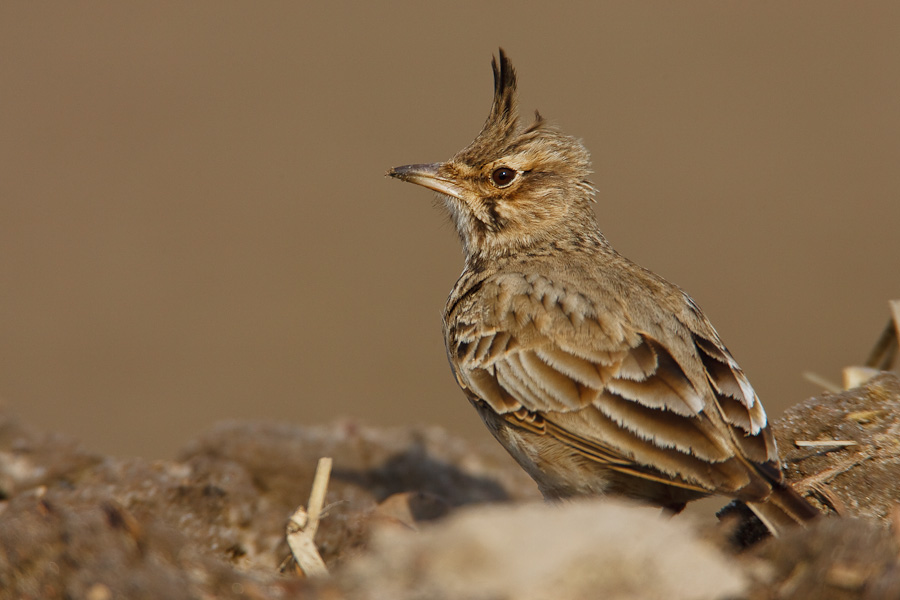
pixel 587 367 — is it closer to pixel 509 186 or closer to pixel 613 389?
pixel 613 389

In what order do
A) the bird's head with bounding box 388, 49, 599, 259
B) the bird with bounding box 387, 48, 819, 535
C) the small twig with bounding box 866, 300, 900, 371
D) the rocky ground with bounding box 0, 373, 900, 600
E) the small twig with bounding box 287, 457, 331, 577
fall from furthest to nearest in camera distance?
the bird's head with bounding box 388, 49, 599, 259, the small twig with bounding box 866, 300, 900, 371, the bird with bounding box 387, 48, 819, 535, the small twig with bounding box 287, 457, 331, 577, the rocky ground with bounding box 0, 373, 900, 600

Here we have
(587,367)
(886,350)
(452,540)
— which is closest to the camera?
(452,540)

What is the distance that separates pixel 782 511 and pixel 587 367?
3.43ft

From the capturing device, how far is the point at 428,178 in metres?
5.41

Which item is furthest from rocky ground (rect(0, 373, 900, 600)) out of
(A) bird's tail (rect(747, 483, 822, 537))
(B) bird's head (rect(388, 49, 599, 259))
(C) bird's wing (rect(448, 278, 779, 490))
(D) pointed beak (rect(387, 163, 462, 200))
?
(D) pointed beak (rect(387, 163, 462, 200))

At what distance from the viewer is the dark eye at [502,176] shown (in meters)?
5.36

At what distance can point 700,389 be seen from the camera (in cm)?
371

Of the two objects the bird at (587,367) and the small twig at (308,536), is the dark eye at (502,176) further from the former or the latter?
the small twig at (308,536)

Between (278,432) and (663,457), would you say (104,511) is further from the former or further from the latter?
(278,432)

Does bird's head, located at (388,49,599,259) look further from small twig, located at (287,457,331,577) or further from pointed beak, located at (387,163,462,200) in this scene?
small twig, located at (287,457,331,577)

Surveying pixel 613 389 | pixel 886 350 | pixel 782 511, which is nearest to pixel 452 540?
pixel 782 511

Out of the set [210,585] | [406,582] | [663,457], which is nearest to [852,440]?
[663,457]

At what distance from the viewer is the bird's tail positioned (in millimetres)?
3010

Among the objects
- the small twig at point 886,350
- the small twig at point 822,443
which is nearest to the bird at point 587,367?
the small twig at point 822,443
